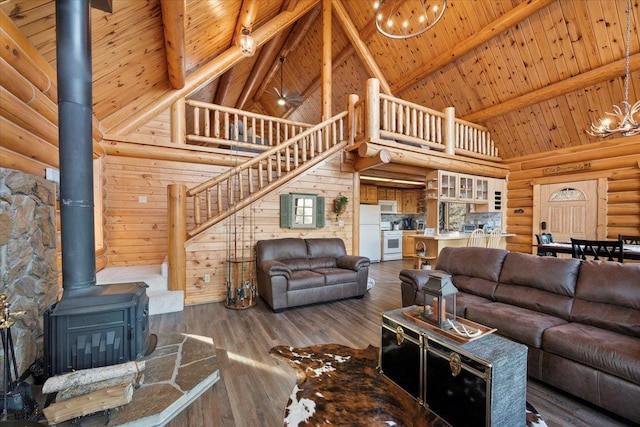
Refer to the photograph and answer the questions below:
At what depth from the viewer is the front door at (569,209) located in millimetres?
5516

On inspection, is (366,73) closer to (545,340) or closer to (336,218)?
(336,218)

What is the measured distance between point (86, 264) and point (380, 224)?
7.18 metres

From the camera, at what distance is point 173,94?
4.89 m

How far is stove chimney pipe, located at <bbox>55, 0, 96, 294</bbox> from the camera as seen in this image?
2.09 metres

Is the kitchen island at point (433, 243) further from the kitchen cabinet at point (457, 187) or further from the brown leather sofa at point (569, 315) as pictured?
the brown leather sofa at point (569, 315)

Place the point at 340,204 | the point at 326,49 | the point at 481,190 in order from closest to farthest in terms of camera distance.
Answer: the point at 340,204 < the point at 326,49 < the point at 481,190

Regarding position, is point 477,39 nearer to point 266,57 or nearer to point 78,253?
point 266,57

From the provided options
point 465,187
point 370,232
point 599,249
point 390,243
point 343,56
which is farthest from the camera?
point 390,243

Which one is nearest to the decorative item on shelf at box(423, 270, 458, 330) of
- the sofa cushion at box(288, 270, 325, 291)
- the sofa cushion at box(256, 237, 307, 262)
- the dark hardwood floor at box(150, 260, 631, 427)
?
the dark hardwood floor at box(150, 260, 631, 427)

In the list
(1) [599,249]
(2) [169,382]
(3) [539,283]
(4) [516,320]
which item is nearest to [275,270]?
(2) [169,382]

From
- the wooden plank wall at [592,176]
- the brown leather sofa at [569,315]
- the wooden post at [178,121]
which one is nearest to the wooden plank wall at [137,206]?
the wooden post at [178,121]

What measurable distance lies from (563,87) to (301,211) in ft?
16.7

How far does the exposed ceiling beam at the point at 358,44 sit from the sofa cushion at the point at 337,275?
508 cm

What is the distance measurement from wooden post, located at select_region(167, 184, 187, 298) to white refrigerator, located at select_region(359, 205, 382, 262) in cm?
497
